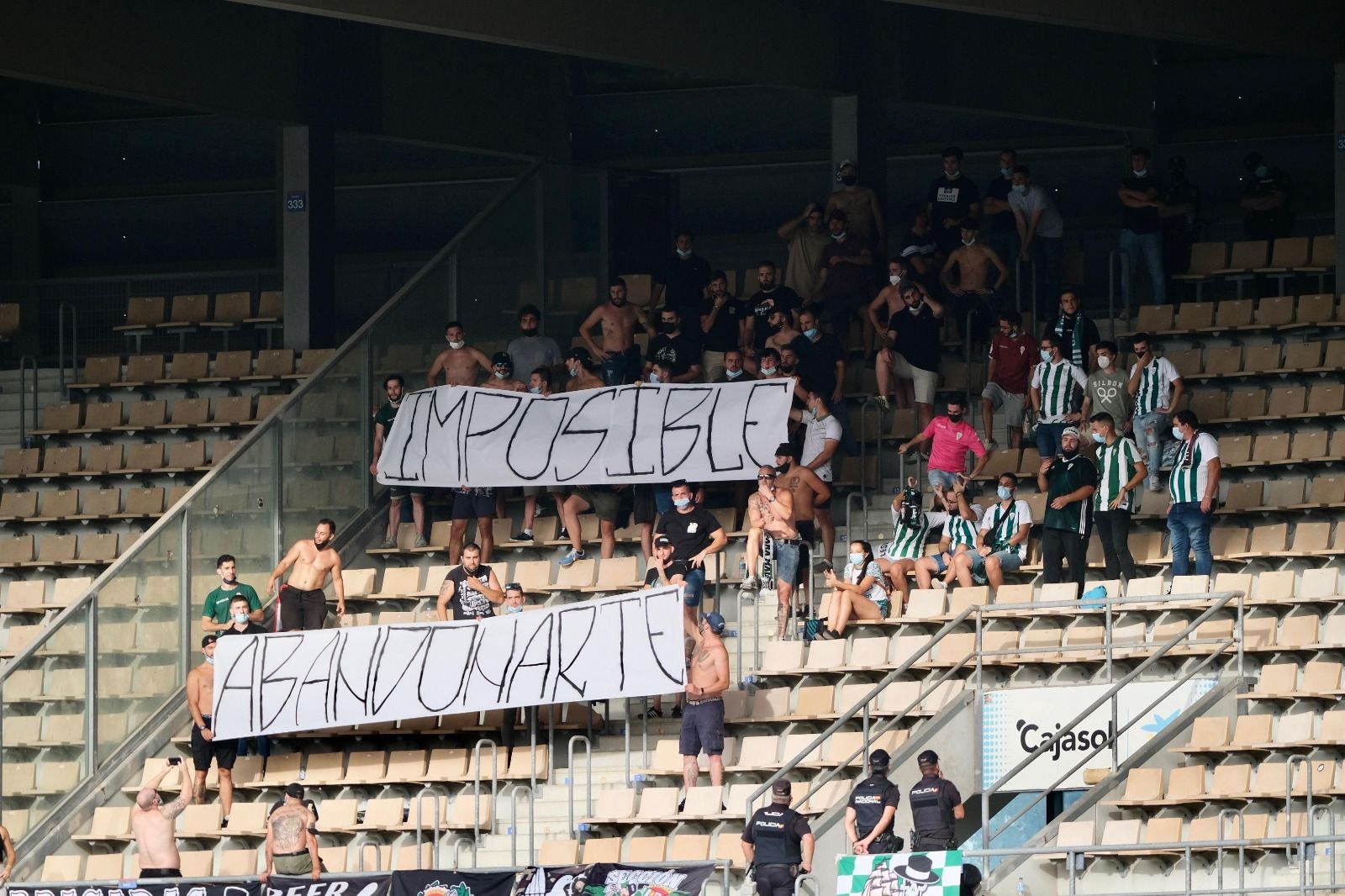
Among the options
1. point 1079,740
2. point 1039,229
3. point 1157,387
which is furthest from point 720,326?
point 1079,740

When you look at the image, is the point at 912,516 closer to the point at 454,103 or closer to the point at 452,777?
the point at 452,777

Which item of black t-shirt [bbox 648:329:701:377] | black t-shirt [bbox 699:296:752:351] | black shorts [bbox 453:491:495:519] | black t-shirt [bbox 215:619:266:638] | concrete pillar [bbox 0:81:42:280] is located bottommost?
black t-shirt [bbox 215:619:266:638]

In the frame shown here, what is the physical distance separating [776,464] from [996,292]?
3.54 meters

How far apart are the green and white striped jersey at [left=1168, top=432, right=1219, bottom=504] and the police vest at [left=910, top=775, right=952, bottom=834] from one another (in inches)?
158

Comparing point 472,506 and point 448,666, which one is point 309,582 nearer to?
point 472,506

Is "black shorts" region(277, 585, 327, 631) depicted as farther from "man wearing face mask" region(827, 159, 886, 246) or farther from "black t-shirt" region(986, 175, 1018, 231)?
"black t-shirt" region(986, 175, 1018, 231)

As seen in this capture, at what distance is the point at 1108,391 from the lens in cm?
2027

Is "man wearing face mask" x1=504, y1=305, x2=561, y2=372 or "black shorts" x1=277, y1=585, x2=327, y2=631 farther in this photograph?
"man wearing face mask" x1=504, y1=305, x2=561, y2=372

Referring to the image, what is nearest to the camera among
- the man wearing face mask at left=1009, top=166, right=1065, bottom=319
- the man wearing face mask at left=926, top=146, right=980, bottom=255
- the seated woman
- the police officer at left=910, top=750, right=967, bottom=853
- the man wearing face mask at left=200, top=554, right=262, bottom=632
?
the police officer at left=910, top=750, right=967, bottom=853

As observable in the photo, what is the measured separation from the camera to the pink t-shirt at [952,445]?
2027 cm

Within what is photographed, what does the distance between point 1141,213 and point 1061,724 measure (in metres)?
7.09

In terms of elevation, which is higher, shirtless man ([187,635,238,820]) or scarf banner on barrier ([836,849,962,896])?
shirtless man ([187,635,238,820])

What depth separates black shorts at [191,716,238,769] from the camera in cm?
1959

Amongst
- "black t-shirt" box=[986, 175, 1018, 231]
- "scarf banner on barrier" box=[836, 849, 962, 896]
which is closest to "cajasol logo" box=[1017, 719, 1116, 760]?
"scarf banner on barrier" box=[836, 849, 962, 896]
